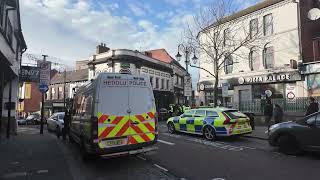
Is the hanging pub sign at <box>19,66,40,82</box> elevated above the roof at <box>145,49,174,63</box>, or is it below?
below

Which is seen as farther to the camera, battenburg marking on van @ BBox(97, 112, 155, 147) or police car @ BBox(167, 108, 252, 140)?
police car @ BBox(167, 108, 252, 140)

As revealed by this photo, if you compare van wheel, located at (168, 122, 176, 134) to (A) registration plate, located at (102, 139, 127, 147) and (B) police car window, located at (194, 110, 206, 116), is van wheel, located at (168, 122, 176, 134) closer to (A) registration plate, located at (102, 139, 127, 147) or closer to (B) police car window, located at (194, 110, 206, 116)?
(B) police car window, located at (194, 110, 206, 116)

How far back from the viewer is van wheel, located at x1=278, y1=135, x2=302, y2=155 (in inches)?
389

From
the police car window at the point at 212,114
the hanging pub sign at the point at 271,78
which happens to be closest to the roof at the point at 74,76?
the hanging pub sign at the point at 271,78

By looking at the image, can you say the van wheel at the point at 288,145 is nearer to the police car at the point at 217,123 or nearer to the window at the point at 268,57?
the police car at the point at 217,123

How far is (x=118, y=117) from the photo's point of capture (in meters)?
8.50

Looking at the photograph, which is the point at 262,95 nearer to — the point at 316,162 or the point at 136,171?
the point at 316,162

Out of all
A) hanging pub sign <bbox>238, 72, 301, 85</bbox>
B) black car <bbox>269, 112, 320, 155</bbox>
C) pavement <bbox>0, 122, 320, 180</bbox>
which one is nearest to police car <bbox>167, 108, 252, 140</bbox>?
pavement <bbox>0, 122, 320, 180</bbox>

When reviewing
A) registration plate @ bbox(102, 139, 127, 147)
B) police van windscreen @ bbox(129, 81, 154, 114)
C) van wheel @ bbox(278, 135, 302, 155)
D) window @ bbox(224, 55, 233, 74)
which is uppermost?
window @ bbox(224, 55, 233, 74)

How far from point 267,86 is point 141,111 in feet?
63.7

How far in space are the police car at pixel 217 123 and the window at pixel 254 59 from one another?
554 inches

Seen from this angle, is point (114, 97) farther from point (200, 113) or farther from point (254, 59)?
point (254, 59)

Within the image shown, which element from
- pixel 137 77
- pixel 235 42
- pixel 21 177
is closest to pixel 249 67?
pixel 235 42

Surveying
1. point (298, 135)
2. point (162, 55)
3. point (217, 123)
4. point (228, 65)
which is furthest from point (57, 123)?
point (162, 55)
